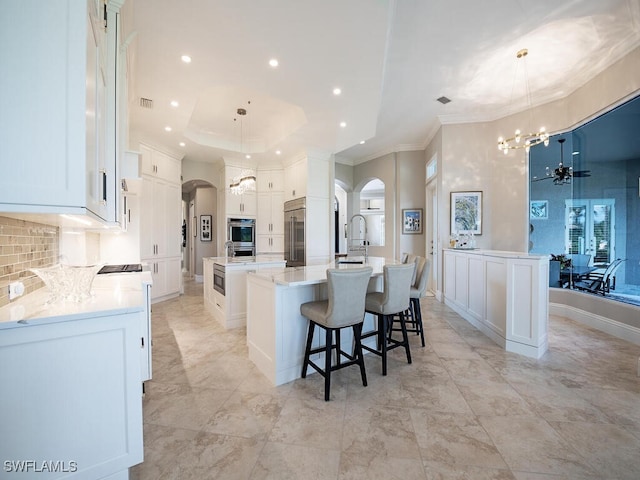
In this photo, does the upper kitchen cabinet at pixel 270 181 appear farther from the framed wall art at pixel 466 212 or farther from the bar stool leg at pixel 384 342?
the bar stool leg at pixel 384 342

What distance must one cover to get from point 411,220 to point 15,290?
6.19 meters

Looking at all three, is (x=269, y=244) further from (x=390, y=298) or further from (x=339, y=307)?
(x=339, y=307)

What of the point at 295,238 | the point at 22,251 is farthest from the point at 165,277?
the point at 22,251

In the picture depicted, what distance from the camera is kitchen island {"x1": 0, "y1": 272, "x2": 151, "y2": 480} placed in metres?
1.01

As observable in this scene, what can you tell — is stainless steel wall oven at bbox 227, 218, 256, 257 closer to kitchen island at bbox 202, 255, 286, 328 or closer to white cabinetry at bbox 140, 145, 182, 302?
white cabinetry at bbox 140, 145, 182, 302

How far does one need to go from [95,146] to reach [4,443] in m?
1.23

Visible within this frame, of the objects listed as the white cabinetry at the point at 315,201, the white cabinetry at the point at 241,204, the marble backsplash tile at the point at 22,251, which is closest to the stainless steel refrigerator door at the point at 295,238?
the white cabinetry at the point at 315,201

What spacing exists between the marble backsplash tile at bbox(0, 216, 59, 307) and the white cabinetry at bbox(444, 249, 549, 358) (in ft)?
12.9

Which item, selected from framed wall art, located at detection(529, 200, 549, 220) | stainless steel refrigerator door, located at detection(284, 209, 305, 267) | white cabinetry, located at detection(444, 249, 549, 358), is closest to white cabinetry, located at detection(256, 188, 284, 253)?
stainless steel refrigerator door, located at detection(284, 209, 305, 267)

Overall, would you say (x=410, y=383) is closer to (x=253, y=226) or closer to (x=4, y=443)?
(x=4, y=443)

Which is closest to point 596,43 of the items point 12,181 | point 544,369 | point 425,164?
point 425,164

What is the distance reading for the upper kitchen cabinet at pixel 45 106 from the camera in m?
0.92

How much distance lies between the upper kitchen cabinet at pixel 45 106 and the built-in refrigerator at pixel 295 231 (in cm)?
445

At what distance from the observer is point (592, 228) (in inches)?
166
